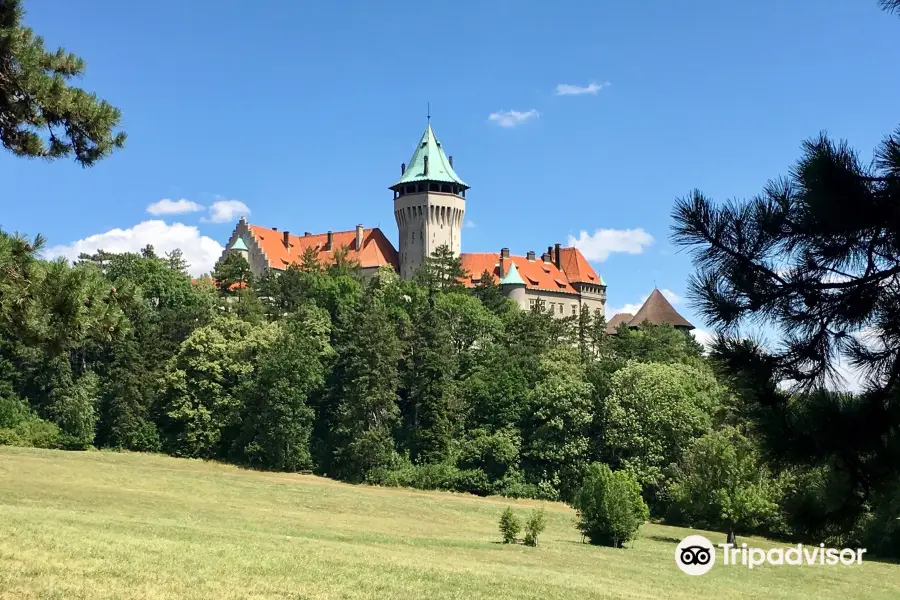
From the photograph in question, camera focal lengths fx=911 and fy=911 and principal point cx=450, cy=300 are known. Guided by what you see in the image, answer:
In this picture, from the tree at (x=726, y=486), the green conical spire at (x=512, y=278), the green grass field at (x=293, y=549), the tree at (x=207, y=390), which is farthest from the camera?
the green conical spire at (x=512, y=278)

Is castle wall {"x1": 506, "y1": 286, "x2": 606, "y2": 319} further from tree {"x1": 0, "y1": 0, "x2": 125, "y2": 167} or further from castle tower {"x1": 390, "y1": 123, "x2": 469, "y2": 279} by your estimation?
tree {"x1": 0, "y1": 0, "x2": 125, "y2": 167}

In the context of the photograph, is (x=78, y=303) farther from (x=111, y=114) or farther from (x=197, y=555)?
(x=197, y=555)

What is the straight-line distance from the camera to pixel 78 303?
10578 mm

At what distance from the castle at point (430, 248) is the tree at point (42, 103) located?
75.1 metres

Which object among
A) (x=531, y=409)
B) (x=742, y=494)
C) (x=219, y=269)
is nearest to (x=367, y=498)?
(x=531, y=409)

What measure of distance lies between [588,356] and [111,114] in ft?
174

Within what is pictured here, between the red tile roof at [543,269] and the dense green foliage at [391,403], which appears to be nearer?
the dense green foliage at [391,403]

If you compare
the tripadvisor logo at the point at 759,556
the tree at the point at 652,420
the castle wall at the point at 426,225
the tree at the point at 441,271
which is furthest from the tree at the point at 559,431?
the castle wall at the point at 426,225

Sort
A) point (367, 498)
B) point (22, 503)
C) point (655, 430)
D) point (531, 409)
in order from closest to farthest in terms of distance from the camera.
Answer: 1. point (22, 503)
2. point (367, 498)
3. point (655, 430)
4. point (531, 409)

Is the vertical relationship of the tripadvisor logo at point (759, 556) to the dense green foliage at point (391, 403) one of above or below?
below

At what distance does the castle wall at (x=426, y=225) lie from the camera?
292 feet

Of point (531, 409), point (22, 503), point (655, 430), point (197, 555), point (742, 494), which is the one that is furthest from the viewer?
point (531, 409)

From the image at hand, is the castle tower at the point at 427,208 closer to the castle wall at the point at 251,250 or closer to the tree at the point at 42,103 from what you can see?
the castle wall at the point at 251,250

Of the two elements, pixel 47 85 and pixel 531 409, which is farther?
pixel 531 409
